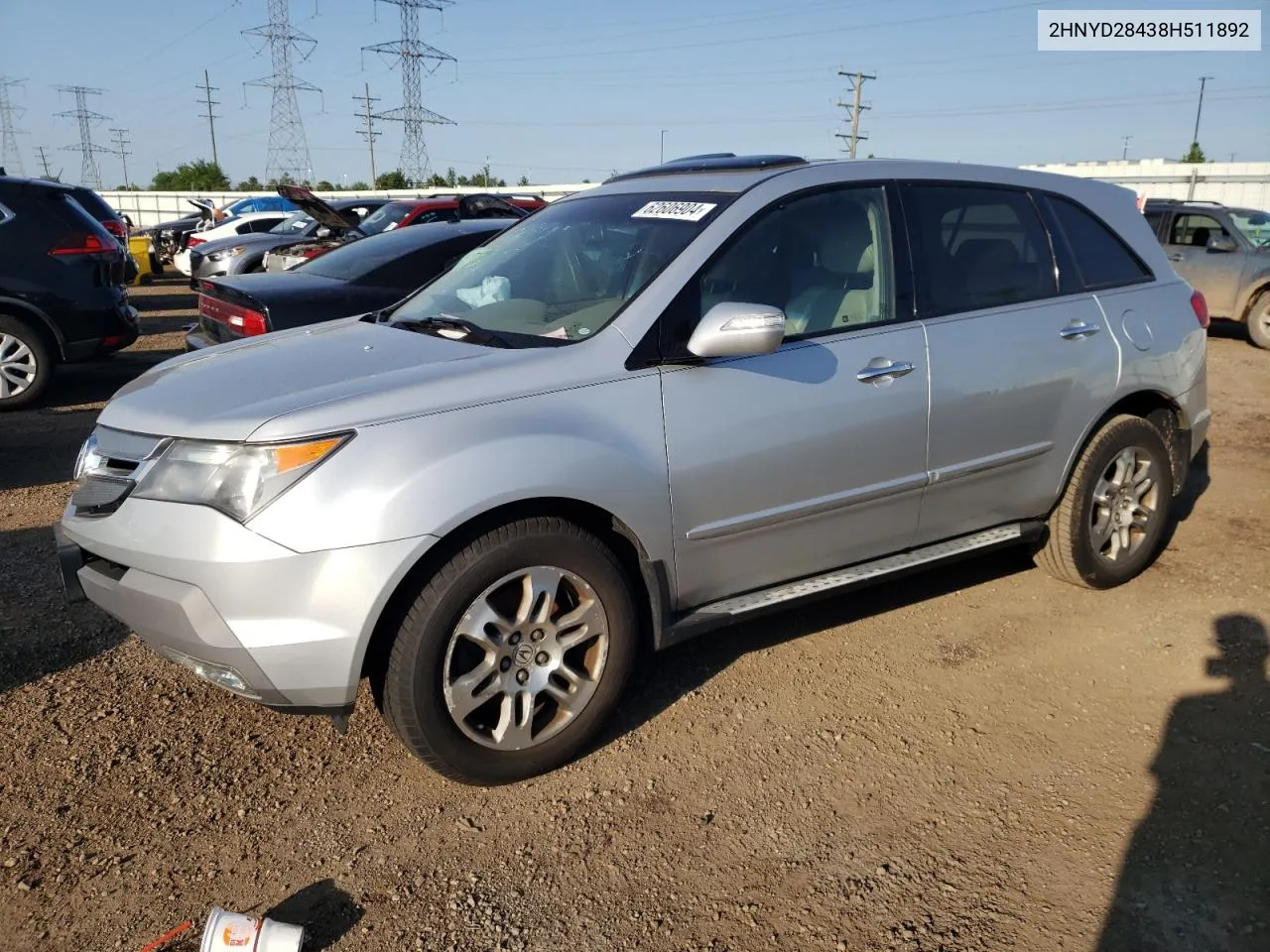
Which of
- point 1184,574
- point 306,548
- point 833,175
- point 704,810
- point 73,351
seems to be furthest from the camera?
point 73,351

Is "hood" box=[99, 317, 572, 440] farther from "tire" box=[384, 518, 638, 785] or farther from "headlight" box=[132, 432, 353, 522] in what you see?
"tire" box=[384, 518, 638, 785]

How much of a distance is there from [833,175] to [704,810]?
7.57 feet

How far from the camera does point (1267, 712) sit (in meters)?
3.48

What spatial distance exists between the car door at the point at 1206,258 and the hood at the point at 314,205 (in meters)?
10.3

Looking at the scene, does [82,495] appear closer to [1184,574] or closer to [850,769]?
[850,769]

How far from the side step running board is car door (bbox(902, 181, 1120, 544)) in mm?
58

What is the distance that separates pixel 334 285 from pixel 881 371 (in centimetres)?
437

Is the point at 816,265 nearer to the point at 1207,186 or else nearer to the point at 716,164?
the point at 716,164

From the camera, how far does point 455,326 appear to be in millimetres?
3527

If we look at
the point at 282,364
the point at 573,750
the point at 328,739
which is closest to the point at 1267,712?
the point at 573,750

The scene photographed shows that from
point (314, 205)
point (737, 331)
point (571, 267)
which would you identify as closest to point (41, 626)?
point (571, 267)

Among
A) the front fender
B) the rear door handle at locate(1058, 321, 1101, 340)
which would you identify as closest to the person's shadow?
the rear door handle at locate(1058, 321, 1101, 340)

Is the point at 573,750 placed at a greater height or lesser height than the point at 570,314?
lesser

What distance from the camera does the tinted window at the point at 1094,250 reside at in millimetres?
4324
